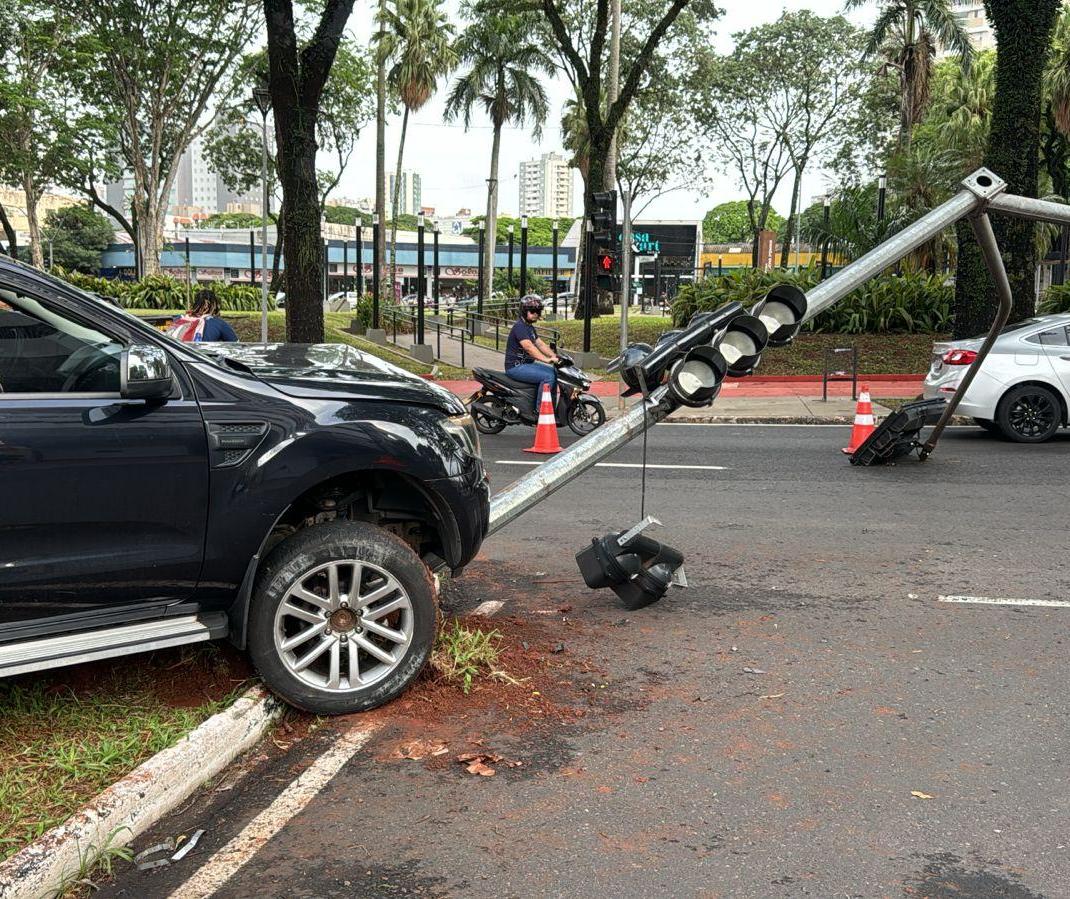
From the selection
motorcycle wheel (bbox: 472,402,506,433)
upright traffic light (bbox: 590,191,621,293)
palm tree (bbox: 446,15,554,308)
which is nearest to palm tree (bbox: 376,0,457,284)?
palm tree (bbox: 446,15,554,308)

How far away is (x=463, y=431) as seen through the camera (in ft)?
16.0

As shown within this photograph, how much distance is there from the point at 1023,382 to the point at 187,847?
11601 millimetres

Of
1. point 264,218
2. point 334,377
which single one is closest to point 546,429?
point 334,377

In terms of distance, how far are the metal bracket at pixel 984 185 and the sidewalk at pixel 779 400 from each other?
27.8 ft

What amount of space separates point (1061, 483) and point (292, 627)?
8.03 meters

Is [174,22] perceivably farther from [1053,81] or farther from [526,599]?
[526,599]

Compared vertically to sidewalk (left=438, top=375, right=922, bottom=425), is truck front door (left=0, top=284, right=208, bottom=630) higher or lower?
higher

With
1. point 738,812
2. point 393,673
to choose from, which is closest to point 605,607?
point 393,673

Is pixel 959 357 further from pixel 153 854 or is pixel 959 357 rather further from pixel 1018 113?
pixel 153 854

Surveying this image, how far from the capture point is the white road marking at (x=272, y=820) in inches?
129

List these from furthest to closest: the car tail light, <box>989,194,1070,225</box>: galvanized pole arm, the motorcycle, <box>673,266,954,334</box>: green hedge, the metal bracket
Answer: <box>673,266,954,334</box>: green hedge, the motorcycle, the car tail light, <box>989,194,1070,225</box>: galvanized pole arm, the metal bracket

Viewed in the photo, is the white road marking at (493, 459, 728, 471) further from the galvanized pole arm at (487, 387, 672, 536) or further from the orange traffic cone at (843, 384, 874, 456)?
the galvanized pole arm at (487, 387, 672, 536)

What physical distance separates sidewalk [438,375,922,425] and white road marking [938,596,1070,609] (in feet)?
28.5

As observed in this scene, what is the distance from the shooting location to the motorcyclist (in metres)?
13.0
